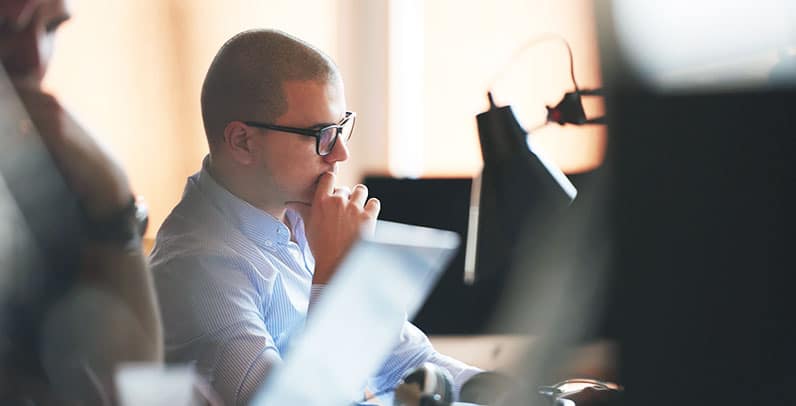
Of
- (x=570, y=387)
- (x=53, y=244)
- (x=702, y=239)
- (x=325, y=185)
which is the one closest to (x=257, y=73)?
(x=325, y=185)

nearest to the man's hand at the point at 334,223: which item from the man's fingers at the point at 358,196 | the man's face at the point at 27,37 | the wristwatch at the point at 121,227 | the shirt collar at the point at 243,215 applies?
the man's fingers at the point at 358,196

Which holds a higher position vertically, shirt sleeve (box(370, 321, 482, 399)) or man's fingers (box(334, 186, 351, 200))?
man's fingers (box(334, 186, 351, 200))

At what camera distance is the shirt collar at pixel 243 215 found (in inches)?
50.0

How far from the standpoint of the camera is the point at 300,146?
1.28 m

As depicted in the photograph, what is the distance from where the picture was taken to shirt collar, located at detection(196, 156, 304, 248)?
1.27 meters

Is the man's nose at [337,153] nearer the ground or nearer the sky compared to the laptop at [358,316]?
Answer: nearer the sky

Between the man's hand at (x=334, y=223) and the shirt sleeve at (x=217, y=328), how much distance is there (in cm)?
15

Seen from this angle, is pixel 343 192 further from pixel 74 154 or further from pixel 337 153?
pixel 74 154

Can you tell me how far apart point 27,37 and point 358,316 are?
48cm

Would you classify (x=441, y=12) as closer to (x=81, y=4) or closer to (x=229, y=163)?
(x=229, y=163)

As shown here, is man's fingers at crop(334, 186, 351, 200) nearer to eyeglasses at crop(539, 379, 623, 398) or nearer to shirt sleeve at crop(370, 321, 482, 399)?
shirt sleeve at crop(370, 321, 482, 399)

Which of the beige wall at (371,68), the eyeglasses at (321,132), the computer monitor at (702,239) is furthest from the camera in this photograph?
the beige wall at (371,68)

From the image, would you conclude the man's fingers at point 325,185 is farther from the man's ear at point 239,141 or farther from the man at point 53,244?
the man at point 53,244

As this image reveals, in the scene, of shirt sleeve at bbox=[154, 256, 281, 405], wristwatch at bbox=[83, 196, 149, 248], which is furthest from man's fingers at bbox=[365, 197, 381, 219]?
wristwatch at bbox=[83, 196, 149, 248]
